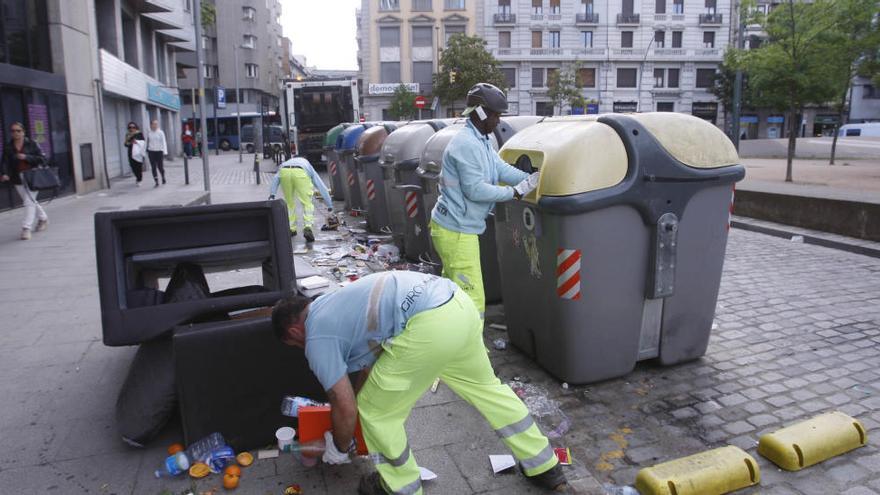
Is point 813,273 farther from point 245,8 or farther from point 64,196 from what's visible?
point 245,8

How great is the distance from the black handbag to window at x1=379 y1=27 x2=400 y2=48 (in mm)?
45636

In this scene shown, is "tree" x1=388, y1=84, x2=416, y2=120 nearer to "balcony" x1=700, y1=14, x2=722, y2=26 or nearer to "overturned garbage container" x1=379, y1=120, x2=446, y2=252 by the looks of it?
"balcony" x1=700, y1=14, x2=722, y2=26

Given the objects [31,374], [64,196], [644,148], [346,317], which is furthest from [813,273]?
[64,196]

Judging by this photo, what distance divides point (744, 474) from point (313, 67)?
13903 centimetres

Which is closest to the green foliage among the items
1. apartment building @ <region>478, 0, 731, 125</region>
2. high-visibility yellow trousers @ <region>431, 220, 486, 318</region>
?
apartment building @ <region>478, 0, 731, 125</region>

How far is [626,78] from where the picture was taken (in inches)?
2096

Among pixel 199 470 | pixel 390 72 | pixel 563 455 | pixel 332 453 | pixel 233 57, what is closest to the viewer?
pixel 332 453

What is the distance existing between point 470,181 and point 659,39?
54113mm

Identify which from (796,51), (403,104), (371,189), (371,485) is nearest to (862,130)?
(403,104)

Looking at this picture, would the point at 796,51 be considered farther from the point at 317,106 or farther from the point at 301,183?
the point at 317,106

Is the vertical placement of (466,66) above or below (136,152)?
above

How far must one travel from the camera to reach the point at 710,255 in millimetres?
4539

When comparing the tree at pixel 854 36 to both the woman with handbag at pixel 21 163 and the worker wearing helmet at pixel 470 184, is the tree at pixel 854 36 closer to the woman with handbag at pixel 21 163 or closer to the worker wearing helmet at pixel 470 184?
the worker wearing helmet at pixel 470 184

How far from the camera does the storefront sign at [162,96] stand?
25.6 metres
